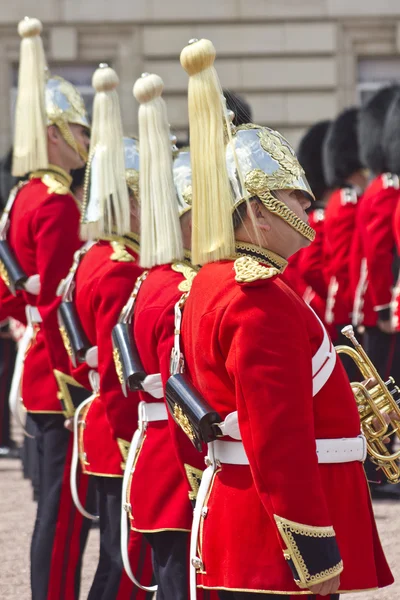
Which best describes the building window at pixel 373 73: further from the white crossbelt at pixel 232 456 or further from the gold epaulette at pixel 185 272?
the white crossbelt at pixel 232 456

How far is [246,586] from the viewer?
2.91 m

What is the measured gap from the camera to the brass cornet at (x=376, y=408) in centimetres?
319

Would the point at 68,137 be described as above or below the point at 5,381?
above

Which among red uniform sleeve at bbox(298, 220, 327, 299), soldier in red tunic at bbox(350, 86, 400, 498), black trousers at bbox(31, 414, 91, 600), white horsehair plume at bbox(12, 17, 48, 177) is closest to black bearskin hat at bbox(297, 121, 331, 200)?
red uniform sleeve at bbox(298, 220, 327, 299)

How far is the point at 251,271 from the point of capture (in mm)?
2885

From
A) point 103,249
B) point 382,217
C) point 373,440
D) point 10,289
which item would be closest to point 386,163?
point 382,217

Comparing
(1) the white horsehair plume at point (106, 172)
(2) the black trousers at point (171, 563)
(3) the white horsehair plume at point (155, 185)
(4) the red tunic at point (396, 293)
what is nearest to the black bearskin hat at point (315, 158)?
(4) the red tunic at point (396, 293)

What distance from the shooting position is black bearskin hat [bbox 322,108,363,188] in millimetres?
8648

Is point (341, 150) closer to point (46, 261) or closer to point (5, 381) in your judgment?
point (5, 381)

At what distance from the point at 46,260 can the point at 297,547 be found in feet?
7.69

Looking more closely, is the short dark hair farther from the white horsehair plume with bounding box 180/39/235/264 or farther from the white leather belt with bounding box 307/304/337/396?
the white leather belt with bounding box 307/304/337/396

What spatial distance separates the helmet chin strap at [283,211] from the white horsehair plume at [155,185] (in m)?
0.80

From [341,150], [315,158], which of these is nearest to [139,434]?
[341,150]

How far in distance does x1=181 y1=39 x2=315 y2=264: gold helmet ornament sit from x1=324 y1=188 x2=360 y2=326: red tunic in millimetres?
4547
